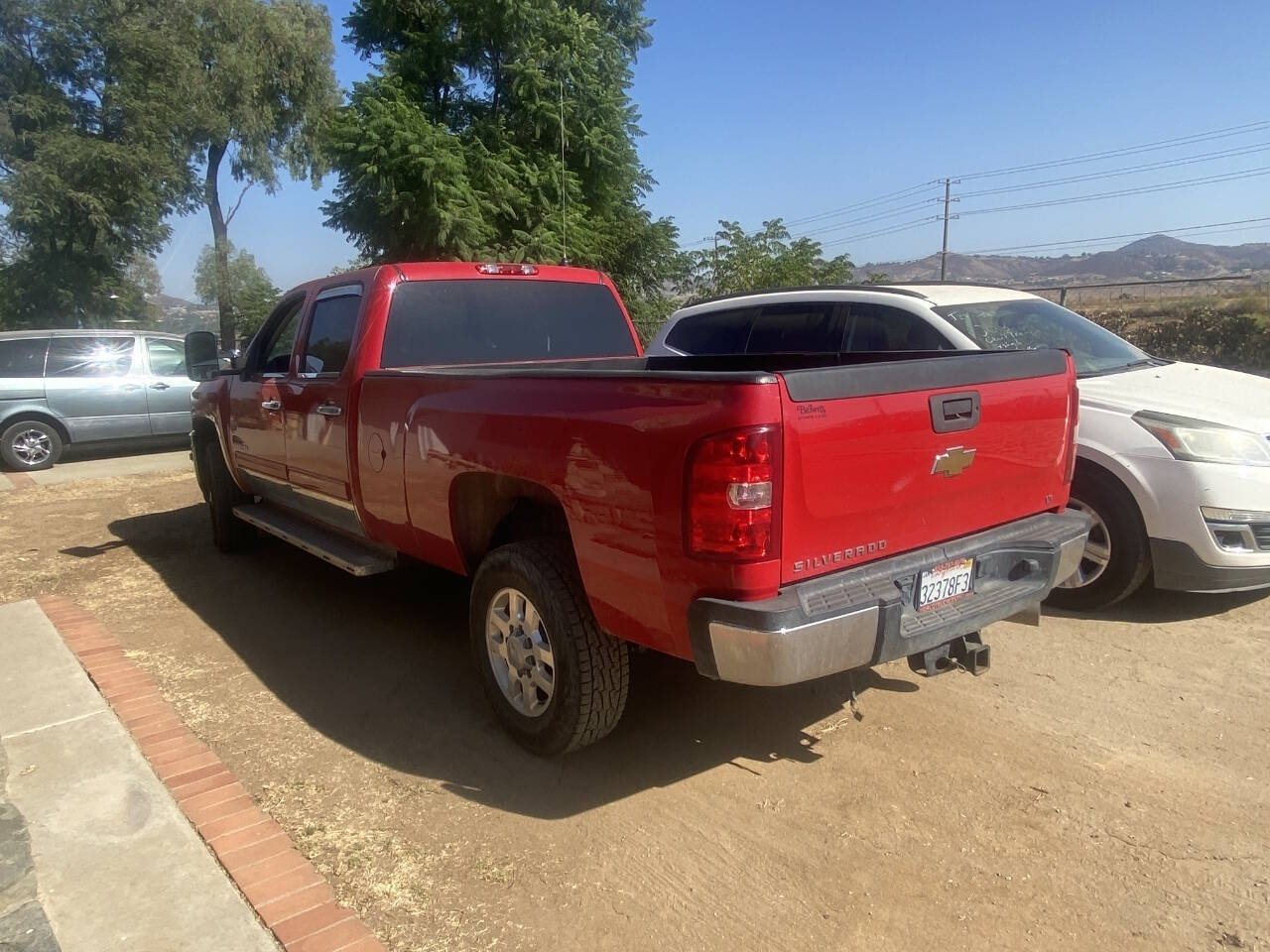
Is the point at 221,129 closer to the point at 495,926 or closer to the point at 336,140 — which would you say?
the point at 336,140

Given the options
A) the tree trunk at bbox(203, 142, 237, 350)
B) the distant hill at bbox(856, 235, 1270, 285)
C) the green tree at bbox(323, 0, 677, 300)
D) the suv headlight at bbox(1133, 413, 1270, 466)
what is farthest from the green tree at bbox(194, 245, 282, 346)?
the distant hill at bbox(856, 235, 1270, 285)

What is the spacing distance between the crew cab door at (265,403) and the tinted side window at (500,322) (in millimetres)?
1037

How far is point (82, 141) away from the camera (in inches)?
933

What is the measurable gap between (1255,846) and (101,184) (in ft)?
90.8

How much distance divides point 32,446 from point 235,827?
10614mm

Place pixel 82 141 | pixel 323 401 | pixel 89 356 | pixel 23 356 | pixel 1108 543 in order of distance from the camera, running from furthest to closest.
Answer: pixel 82 141
pixel 89 356
pixel 23 356
pixel 1108 543
pixel 323 401

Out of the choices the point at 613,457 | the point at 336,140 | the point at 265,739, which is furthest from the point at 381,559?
the point at 336,140

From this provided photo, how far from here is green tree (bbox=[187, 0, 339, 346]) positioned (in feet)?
87.6

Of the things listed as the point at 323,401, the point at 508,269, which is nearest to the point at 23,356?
the point at 323,401

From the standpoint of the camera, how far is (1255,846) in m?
2.96

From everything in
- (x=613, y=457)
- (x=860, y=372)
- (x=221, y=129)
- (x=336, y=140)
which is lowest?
(x=613, y=457)

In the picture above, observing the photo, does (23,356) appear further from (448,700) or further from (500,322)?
(448,700)

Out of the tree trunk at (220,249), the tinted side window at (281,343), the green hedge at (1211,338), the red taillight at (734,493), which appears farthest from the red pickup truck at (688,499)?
the tree trunk at (220,249)

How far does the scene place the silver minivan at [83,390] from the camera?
11508mm
